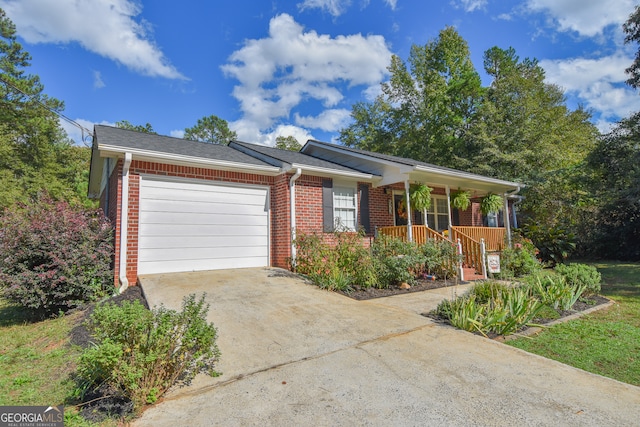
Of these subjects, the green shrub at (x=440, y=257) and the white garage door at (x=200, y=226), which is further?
the green shrub at (x=440, y=257)

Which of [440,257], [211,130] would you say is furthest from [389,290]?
[211,130]

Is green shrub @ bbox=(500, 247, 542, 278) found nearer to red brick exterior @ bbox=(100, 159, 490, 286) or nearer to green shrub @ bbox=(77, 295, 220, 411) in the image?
red brick exterior @ bbox=(100, 159, 490, 286)

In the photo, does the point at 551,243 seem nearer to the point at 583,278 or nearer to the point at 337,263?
the point at 583,278

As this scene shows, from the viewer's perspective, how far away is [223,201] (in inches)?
310

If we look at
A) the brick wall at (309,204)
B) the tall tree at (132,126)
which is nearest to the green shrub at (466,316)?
the brick wall at (309,204)

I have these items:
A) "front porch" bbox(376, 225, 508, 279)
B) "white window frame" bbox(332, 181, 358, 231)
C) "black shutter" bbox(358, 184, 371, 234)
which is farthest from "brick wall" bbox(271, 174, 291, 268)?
"front porch" bbox(376, 225, 508, 279)

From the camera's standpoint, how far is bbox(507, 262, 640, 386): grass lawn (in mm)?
3357

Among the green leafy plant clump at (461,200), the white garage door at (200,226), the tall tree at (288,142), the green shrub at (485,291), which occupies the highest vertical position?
the tall tree at (288,142)

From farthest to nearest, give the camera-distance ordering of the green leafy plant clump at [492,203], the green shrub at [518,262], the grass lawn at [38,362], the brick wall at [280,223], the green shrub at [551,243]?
1. the green leafy plant clump at [492,203]
2. the green shrub at [551,243]
3. the green shrub at [518,262]
4. the brick wall at [280,223]
5. the grass lawn at [38,362]

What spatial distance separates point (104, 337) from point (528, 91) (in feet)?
84.1

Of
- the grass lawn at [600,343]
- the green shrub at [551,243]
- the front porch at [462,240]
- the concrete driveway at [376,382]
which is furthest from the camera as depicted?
the green shrub at [551,243]

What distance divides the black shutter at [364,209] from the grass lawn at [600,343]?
552 cm

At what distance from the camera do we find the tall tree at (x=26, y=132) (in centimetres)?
1881

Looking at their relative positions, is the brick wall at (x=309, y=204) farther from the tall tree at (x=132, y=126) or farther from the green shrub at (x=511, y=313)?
the tall tree at (x=132, y=126)
